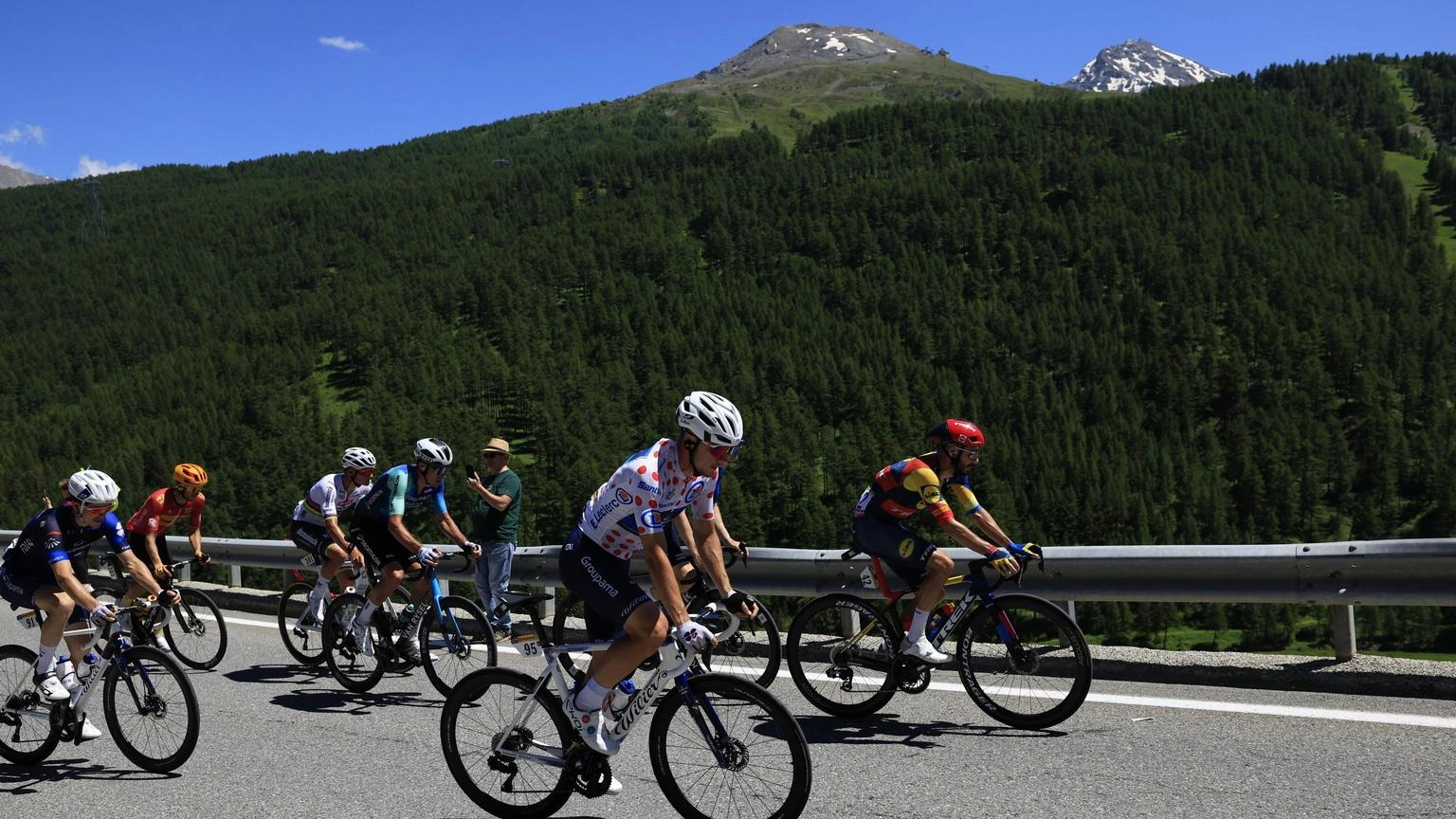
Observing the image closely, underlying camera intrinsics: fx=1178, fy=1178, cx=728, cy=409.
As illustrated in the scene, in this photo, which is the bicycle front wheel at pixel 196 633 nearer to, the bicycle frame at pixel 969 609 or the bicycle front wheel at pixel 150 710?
the bicycle front wheel at pixel 150 710

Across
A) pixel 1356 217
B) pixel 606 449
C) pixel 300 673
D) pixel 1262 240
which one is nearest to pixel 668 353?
pixel 606 449

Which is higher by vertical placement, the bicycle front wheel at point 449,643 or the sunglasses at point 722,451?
the sunglasses at point 722,451

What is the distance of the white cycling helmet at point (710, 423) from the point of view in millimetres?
4891

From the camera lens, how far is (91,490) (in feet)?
21.0

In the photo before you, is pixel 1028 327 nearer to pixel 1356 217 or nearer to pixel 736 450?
pixel 1356 217

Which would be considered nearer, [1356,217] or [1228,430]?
[1228,430]

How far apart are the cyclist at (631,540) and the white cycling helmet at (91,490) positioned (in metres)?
2.97

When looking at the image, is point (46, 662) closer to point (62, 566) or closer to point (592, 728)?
point (62, 566)

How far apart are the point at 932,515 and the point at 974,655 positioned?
0.89m

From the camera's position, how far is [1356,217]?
15988 cm

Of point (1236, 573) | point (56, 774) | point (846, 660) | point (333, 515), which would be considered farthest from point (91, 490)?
point (1236, 573)

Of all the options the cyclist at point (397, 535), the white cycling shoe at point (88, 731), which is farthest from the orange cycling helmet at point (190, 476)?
the white cycling shoe at point (88, 731)

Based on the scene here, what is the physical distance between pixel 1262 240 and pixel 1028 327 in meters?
38.0

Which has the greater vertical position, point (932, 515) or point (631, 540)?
point (631, 540)
